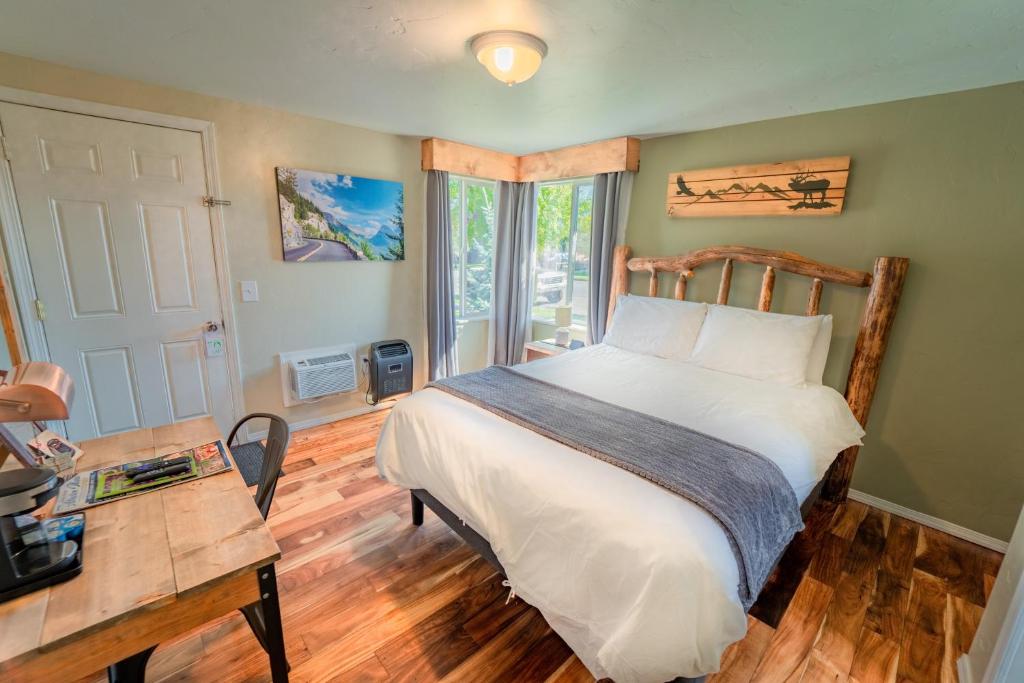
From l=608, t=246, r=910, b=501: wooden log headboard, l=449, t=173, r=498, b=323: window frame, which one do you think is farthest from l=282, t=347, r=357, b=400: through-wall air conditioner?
l=608, t=246, r=910, b=501: wooden log headboard

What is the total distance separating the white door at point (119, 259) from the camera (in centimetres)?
212

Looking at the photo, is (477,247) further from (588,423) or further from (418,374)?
(588,423)

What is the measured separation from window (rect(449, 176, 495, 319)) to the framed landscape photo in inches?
25.6

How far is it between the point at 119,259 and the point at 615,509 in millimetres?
2926

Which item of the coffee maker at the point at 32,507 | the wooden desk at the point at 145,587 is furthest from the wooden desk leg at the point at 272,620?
the coffee maker at the point at 32,507

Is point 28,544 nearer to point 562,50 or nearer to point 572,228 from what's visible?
point 562,50

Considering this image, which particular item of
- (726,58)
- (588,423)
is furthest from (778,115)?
(588,423)

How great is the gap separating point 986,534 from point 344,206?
428 cm

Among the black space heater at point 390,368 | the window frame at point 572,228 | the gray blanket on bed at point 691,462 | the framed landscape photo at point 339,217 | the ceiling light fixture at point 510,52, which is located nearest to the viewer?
the gray blanket on bed at point 691,462

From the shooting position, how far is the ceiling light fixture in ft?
5.26

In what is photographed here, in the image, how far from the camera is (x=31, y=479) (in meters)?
0.83

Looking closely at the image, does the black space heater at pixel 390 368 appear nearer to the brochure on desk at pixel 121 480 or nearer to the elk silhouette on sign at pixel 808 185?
the brochure on desk at pixel 121 480

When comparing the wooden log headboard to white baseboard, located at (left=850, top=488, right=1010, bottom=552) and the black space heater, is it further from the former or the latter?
the black space heater

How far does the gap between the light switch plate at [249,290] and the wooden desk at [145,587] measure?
192 centimetres
